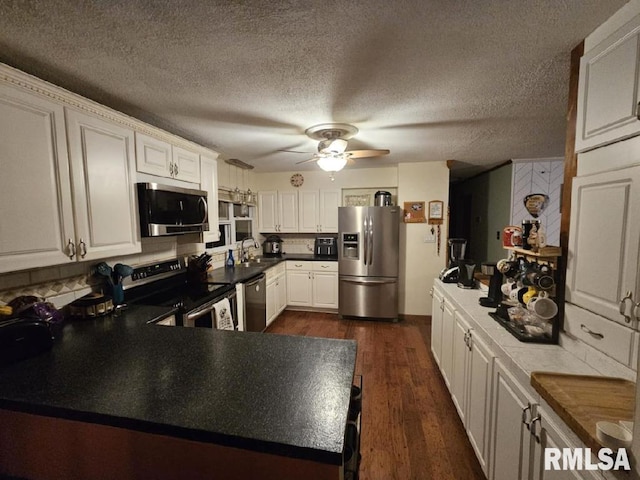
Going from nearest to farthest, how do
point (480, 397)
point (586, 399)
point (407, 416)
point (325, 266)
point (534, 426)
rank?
point (586, 399)
point (534, 426)
point (480, 397)
point (407, 416)
point (325, 266)

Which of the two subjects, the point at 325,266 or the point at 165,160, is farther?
the point at 325,266

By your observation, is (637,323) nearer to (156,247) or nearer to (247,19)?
(247,19)

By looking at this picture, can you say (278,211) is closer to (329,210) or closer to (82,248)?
(329,210)

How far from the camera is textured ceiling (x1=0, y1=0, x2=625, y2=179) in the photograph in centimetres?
105

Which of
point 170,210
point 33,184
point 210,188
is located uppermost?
point 210,188

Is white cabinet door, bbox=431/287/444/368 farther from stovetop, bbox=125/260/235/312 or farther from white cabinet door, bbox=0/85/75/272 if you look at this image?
white cabinet door, bbox=0/85/75/272

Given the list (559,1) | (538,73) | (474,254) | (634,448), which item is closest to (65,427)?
(634,448)

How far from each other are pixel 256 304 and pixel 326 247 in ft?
5.32

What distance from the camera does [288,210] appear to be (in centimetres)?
441

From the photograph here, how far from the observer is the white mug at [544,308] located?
130 cm

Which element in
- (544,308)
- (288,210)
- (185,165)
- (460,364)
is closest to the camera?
(544,308)

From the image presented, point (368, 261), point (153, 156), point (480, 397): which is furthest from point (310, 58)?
point (368, 261)

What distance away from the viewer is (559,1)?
3.30 ft

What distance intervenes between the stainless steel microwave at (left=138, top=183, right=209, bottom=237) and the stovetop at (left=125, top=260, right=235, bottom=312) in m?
0.45
